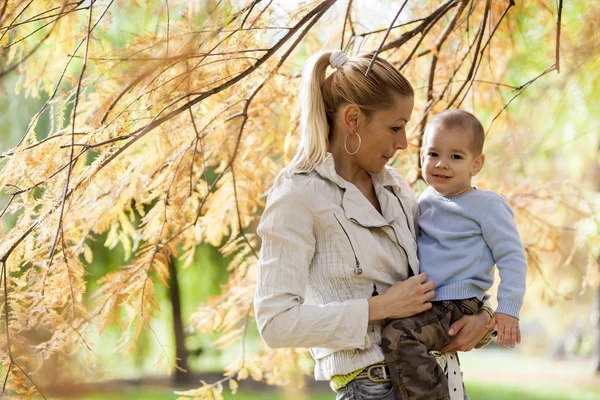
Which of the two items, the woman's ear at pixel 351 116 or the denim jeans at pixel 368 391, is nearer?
the denim jeans at pixel 368 391

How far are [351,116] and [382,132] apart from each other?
0.09m

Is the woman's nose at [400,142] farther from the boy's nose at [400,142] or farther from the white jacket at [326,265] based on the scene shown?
the white jacket at [326,265]

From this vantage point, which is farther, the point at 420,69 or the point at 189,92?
the point at 420,69

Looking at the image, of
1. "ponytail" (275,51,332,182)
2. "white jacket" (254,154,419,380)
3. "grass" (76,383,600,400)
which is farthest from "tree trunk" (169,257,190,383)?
"white jacket" (254,154,419,380)

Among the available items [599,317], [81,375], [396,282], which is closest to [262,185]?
[81,375]

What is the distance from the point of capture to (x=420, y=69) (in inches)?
157

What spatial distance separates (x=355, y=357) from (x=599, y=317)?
10119 mm

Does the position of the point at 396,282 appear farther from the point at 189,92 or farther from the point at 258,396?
the point at 258,396

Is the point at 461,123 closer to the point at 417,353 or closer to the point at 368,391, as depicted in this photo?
the point at 417,353

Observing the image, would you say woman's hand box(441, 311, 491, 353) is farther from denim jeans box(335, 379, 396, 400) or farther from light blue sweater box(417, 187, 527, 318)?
denim jeans box(335, 379, 396, 400)

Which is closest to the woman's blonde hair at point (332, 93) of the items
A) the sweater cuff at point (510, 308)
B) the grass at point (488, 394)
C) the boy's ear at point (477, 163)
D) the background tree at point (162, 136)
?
the background tree at point (162, 136)

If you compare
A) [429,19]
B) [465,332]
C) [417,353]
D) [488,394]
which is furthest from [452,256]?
[488,394]

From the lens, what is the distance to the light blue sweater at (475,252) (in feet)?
6.80

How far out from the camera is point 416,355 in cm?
193
